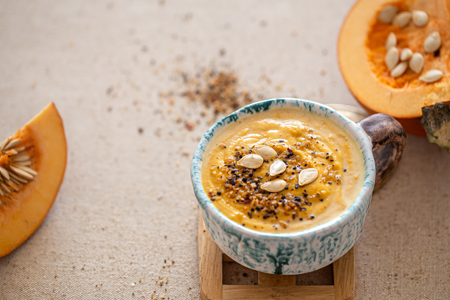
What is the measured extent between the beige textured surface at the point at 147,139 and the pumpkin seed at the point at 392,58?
31cm

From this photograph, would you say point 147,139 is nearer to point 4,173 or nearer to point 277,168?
point 4,173

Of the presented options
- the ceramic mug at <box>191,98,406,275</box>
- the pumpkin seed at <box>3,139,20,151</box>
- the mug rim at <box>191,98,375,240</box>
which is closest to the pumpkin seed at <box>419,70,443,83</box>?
the ceramic mug at <box>191,98,406,275</box>

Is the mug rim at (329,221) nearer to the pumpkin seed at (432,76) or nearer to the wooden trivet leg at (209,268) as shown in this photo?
the wooden trivet leg at (209,268)

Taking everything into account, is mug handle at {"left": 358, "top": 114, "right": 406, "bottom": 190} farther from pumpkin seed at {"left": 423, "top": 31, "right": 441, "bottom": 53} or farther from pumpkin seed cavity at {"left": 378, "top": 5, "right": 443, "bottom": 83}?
pumpkin seed at {"left": 423, "top": 31, "right": 441, "bottom": 53}

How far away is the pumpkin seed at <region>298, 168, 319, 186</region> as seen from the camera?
3.49ft

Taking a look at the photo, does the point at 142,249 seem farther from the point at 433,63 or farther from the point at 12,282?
the point at 433,63

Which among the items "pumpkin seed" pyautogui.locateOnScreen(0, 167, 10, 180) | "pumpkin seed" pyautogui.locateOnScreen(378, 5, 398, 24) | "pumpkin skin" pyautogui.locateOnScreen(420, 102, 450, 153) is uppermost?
"pumpkin seed" pyautogui.locateOnScreen(378, 5, 398, 24)

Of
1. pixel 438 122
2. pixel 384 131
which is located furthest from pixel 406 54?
pixel 384 131

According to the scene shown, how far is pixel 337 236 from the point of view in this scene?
1.00 m

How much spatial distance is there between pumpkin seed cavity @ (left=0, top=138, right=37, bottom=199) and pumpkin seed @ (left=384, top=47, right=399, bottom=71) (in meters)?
1.40

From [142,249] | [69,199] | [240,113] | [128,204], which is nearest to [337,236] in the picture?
[240,113]

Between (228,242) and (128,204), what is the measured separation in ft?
2.15

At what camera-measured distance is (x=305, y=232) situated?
3.16 ft

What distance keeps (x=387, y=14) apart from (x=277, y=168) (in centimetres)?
95
